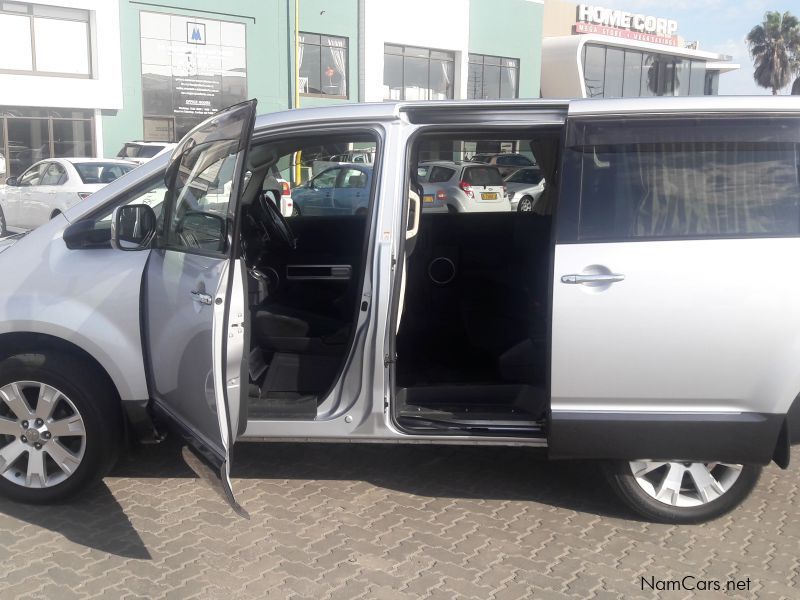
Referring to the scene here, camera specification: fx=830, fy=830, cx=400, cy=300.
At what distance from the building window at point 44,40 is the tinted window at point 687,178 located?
24.1 metres

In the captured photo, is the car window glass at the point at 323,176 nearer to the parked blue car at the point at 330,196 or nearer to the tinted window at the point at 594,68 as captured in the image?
the parked blue car at the point at 330,196

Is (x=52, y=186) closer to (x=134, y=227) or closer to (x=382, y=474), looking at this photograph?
(x=134, y=227)

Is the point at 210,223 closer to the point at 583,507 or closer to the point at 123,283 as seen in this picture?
the point at 123,283

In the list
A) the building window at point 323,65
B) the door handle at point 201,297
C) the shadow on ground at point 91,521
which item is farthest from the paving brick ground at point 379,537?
the building window at point 323,65

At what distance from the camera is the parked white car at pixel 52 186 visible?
1399cm

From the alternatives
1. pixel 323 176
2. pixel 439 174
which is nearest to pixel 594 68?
pixel 439 174

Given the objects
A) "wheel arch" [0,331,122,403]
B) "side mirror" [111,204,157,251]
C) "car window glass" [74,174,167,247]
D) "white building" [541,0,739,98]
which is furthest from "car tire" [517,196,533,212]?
"white building" [541,0,739,98]

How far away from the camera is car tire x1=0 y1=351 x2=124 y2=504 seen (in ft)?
13.0

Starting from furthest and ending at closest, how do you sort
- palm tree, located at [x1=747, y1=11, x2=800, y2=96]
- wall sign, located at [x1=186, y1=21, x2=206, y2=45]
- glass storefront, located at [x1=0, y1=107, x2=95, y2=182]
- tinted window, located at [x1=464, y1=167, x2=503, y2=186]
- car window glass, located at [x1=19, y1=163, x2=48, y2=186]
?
palm tree, located at [x1=747, y1=11, x2=800, y2=96], wall sign, located at [x1=186, y1=21, x2=206, y2=45], glass storefront, located at [x1=0, y1=107, x2=95, y2=182], car window glass, located at [x1=19, y1=163, x2=48, y2=186], tinted window, located at [x1=464, y1=167, x2=503, y2=186]

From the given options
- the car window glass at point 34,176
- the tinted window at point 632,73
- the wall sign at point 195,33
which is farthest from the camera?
the tinted window at point 632,73

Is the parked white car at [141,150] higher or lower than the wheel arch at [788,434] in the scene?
higher

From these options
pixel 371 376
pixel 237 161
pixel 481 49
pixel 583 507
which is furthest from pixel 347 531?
pixel 481 49

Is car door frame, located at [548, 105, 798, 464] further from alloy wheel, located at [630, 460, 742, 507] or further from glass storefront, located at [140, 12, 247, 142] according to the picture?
glass storefront, located at [140, 12, 247, 142]

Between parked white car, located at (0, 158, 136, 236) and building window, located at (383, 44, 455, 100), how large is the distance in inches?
719
